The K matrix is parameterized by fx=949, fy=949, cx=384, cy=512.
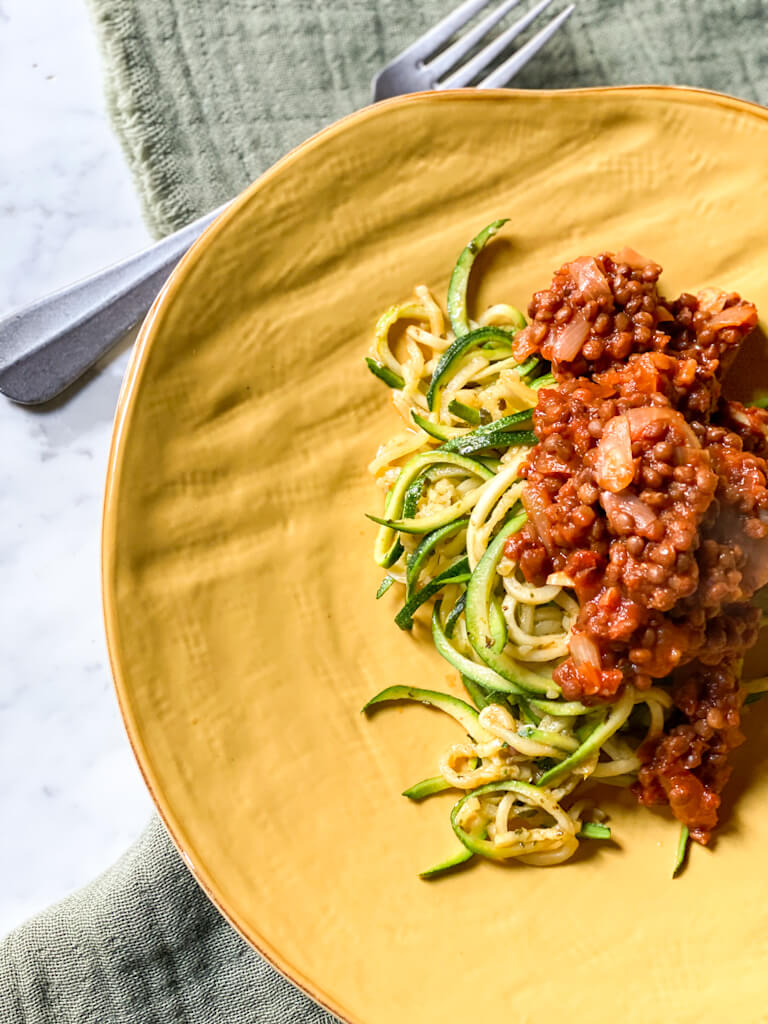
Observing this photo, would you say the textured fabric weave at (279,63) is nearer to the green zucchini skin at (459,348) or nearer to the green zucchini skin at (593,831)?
the green zucchini skin at (459,348)

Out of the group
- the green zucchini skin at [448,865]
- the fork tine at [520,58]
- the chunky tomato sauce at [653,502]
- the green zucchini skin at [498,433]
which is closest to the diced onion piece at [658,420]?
the chunky tomato sauce at [653,502]

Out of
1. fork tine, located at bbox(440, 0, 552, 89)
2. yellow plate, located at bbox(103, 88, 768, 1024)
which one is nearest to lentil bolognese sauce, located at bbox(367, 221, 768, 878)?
yellow plate, located at bbox(103, 88, 768, 1024)

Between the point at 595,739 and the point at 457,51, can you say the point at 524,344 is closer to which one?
the point at 595,739

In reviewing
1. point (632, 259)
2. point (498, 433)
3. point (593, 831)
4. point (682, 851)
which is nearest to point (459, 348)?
point (498, 433)

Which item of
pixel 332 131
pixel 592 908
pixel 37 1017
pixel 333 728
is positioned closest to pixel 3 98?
pixel 332 131

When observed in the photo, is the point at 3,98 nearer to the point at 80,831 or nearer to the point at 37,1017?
the point at 80,831

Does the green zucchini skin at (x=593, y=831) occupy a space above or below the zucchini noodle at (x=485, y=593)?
below
